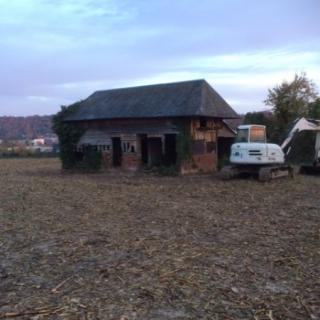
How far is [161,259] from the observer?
8.23 metres

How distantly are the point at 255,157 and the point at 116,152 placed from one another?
1087 centimetres

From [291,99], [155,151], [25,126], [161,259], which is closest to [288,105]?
[291,99]

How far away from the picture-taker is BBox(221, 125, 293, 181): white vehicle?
21.9m

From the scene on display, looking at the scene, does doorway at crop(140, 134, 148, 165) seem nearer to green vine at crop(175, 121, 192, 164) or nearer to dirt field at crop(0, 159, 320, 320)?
green vine at crop(175, 121, 192, 164)

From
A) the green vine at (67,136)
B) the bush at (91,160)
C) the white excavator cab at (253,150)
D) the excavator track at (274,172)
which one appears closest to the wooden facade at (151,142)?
the bush at (91,160)

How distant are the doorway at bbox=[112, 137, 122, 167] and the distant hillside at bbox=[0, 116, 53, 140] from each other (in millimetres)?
77809

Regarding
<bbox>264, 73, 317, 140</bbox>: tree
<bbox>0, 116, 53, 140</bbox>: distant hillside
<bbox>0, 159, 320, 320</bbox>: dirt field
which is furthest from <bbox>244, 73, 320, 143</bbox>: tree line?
<bbox>0, 116, 53, 140</bbox>: distant hillside

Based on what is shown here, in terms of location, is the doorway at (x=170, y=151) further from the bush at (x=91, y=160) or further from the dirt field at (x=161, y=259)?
the dirt field at (x=161, y=259)

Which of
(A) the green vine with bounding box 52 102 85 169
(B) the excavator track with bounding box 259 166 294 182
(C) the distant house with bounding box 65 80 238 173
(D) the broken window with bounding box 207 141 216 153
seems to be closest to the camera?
(B) the excavator track with bounding box 259 166 294 182

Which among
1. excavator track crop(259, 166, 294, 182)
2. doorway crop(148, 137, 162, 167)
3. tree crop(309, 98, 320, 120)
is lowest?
excavator track crop(259, 166, 294, 182)

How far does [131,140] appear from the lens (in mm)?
29078

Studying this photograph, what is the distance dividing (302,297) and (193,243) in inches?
129

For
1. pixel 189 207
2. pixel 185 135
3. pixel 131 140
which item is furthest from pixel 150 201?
pixel 131 140

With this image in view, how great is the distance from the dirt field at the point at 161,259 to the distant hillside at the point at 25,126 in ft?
306
